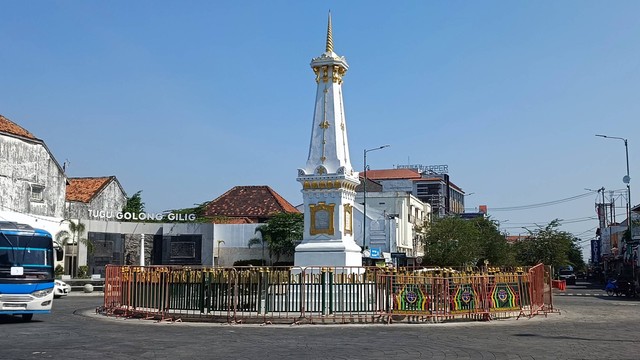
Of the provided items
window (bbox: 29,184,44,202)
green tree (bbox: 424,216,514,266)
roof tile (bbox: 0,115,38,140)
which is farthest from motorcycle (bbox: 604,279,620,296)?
roof tile (bbox: 0,115,38,140)

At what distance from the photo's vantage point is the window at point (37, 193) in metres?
47.9

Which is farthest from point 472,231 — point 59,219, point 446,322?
point 446,322

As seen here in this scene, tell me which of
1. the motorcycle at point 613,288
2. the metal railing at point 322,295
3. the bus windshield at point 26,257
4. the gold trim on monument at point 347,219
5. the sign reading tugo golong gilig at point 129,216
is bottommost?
the motorcycle at point 613,288

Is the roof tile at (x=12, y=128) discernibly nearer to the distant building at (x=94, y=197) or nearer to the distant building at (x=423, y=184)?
the distant building at (x=94, y=197)

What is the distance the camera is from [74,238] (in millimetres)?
51594

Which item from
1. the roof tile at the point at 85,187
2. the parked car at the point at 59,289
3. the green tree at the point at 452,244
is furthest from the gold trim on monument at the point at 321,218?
the roof tile at the point at 85,187

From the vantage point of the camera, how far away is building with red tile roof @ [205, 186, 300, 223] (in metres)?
65.6

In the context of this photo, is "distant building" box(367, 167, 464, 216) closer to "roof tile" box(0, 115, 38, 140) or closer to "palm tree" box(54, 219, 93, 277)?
"palm tree" box(54, 219, 93, 277)

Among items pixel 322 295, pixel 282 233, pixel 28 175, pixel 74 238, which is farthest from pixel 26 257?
pixel 282 233

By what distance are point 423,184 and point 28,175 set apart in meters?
57.9

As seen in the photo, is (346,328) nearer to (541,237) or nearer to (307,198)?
(307,198)

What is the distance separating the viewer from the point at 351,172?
24.2 m

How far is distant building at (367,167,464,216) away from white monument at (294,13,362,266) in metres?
61.8

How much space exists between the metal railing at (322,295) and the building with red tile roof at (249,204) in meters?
43.3
